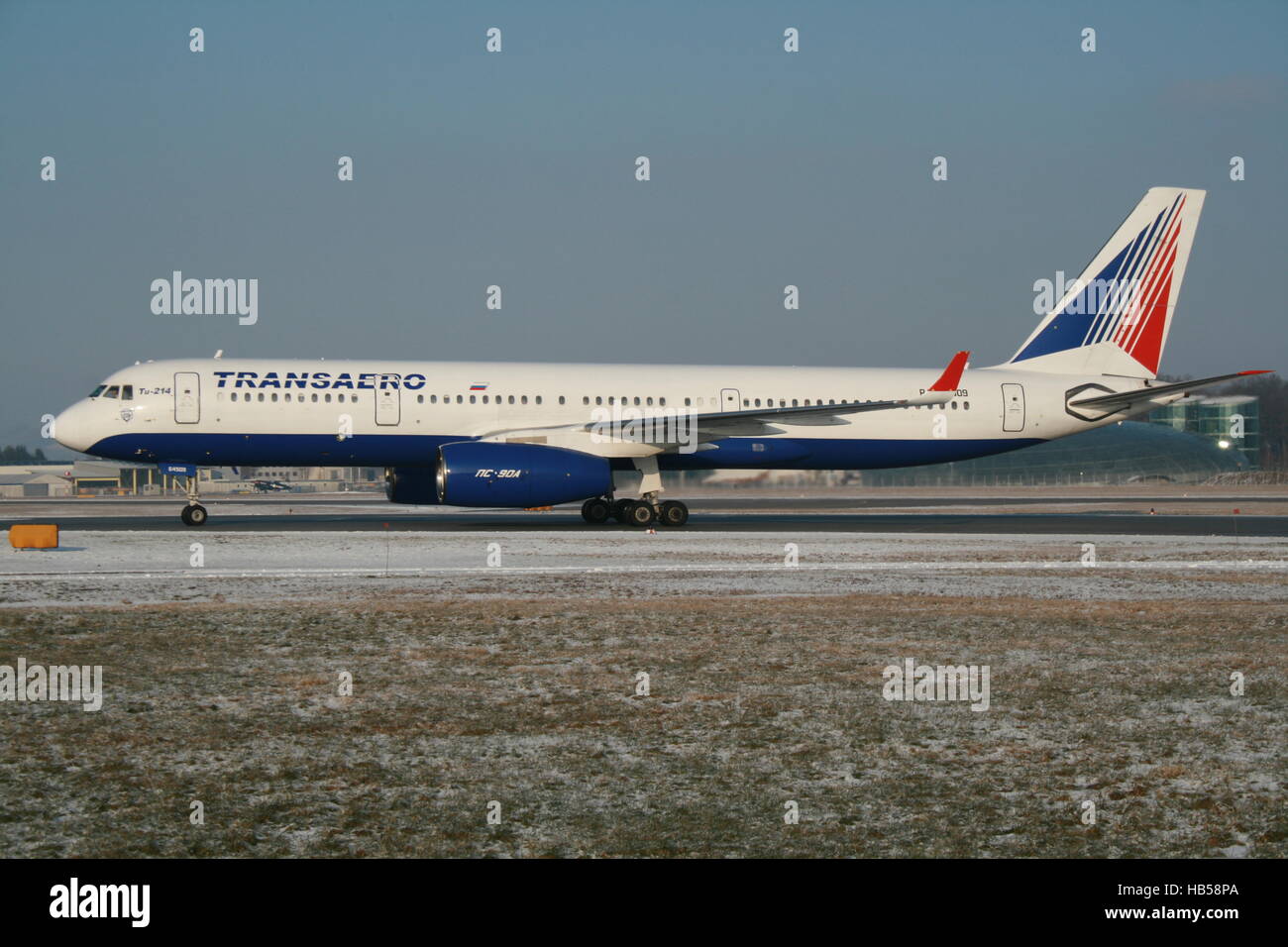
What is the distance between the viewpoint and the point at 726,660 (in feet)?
36.9

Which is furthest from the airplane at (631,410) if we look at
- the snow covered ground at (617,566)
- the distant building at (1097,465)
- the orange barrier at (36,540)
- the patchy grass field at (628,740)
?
the distant building at (1097,465)

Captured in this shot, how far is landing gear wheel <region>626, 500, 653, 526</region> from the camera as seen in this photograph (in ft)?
101

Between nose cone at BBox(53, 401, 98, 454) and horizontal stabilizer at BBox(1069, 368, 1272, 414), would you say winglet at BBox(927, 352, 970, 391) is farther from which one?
nose cone at BBox(53, 401, 98, 454)

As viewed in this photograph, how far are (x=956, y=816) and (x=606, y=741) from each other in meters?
2.63

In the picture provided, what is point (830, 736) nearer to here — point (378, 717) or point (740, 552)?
point (378, 717)

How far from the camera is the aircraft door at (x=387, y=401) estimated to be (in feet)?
96.5

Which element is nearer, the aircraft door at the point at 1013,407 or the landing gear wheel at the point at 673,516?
the landing gear wheel at the point at 673,516

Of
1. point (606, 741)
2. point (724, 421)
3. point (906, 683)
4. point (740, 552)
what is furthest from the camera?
point (724, 421)

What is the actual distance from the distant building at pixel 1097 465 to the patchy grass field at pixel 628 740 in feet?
284

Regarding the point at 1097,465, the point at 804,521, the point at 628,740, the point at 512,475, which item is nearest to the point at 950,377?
Answer: the point at 804,521

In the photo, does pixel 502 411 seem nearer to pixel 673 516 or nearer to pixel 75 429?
pixel 673 516

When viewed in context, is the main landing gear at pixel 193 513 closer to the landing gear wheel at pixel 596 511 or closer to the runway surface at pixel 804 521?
the runway surface at pixel 804 521

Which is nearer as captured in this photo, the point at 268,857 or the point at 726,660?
the point at 268,857
